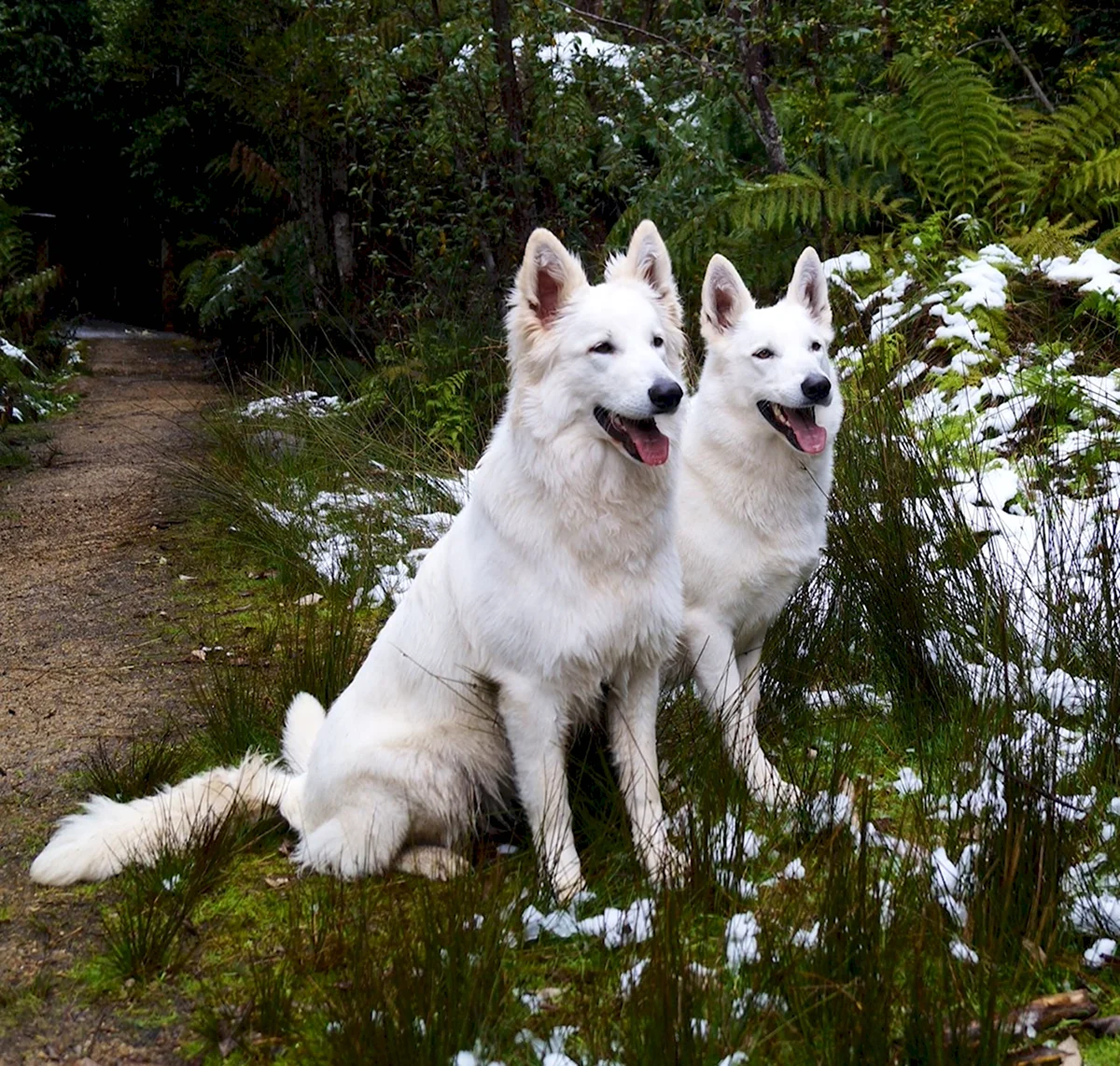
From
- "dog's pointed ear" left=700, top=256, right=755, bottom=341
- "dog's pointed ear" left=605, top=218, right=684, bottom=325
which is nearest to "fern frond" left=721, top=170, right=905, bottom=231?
"dog's pointed ear" left=700, top=256, right=755, bottom=341

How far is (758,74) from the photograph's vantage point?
7680 millimetres

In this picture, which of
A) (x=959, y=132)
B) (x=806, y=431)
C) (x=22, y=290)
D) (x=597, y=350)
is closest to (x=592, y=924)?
(x=597, y=350)

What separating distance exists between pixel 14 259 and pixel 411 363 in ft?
32.1

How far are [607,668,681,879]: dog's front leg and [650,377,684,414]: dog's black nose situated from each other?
710mm

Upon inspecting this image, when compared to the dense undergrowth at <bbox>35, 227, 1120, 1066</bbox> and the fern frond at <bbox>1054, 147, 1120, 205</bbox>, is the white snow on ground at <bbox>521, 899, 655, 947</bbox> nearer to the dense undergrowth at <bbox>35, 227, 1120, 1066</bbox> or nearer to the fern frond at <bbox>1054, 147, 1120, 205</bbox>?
the dense undergrowth at <bbox>35, 227, 1120, 1066</bbox>

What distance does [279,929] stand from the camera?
2996 millimetres

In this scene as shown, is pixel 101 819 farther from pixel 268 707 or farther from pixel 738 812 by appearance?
pixel 738 812

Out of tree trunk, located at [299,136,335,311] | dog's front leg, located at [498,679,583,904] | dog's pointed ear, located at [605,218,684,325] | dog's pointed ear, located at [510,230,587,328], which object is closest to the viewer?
dog's front leg, located at [498,679,583,904]

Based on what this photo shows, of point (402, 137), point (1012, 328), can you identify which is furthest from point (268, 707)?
A: point (402, 137)

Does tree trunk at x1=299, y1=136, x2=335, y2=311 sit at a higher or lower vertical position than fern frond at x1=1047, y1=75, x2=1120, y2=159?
lower

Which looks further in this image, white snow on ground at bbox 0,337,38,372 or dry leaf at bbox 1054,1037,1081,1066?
white snow on ground at bbox 0,337,38,372

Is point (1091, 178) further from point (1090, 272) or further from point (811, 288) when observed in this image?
point (811, 288)

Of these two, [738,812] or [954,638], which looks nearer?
[738,812]

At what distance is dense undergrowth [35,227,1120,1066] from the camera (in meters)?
2.32
